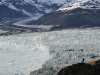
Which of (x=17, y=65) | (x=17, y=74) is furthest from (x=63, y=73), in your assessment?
(x=17, y=65)

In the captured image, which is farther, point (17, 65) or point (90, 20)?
point (90, 20)

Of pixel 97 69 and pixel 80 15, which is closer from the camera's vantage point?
pixel 97 69

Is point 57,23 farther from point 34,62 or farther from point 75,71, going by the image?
point 75,71

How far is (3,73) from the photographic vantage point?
89.9 feet

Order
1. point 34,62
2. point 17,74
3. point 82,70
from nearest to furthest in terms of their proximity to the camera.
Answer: point 82,70, point 17,74, point 34,62

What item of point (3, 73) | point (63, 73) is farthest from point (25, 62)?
point (63, 73)

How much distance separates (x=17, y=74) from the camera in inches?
1033

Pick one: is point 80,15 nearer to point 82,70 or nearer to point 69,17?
point 69,17

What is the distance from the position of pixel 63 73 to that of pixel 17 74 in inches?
363

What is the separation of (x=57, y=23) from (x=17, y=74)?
16537cm

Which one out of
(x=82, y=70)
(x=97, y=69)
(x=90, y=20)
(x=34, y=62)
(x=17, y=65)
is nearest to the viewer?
(x=97, y=69)

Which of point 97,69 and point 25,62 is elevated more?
point 97,69

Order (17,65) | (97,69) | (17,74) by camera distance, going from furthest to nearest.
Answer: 1. (17,65)
2. (17,74)
3. (97,69)

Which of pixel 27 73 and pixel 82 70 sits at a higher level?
pixel 82 70
